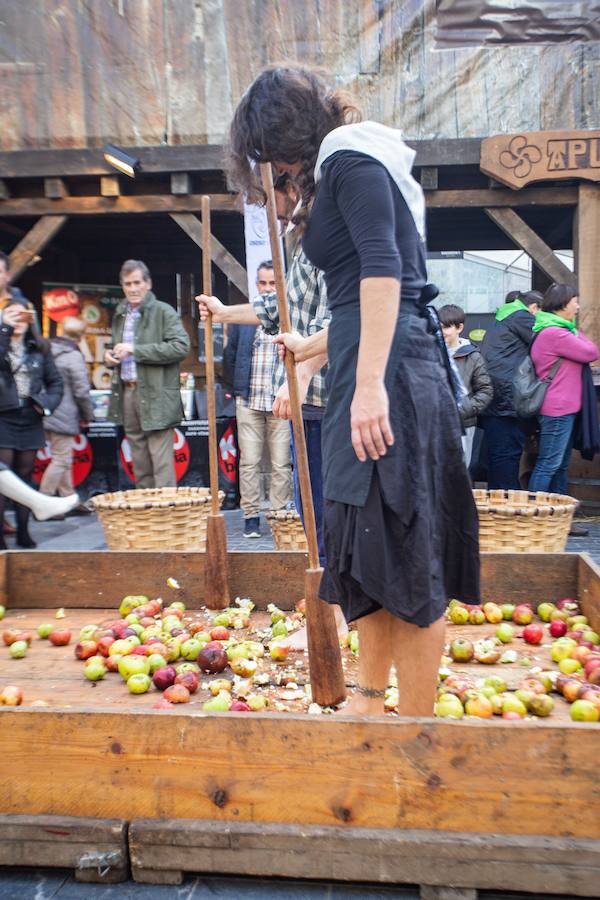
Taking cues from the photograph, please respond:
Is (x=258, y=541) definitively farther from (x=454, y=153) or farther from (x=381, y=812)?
(x=381, y=812)

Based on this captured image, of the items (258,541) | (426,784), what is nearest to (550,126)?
(258,541)

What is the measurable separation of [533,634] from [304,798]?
1.60 meters

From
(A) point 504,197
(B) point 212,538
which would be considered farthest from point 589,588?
(A) point 504,197

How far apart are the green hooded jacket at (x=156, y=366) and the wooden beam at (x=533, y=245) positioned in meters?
3.32

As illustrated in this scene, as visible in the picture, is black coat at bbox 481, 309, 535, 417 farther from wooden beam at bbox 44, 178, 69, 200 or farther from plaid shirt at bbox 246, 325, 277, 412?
wooden beam at bbox 44, 178, 69, 200

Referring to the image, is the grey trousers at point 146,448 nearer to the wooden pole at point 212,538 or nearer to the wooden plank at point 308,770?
the wooden pole at point 212,538

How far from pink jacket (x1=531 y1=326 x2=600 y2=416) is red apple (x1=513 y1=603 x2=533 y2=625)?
334 centimetres

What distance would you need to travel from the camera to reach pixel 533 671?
287cm

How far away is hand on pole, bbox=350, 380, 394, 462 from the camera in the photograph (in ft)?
6.25

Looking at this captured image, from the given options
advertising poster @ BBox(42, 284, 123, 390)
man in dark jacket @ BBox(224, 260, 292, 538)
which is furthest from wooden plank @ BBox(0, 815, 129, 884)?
advertising poster @ BBox(42, 284, 123, 390)

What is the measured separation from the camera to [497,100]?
285 inches

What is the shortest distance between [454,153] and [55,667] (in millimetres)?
5959

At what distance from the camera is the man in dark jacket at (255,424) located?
6684mm

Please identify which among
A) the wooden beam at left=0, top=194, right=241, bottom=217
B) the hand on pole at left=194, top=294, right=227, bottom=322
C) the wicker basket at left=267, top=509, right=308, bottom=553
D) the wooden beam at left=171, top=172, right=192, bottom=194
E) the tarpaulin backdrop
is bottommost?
the wicker basket at left=267, top=509, right=308, bottom=553
